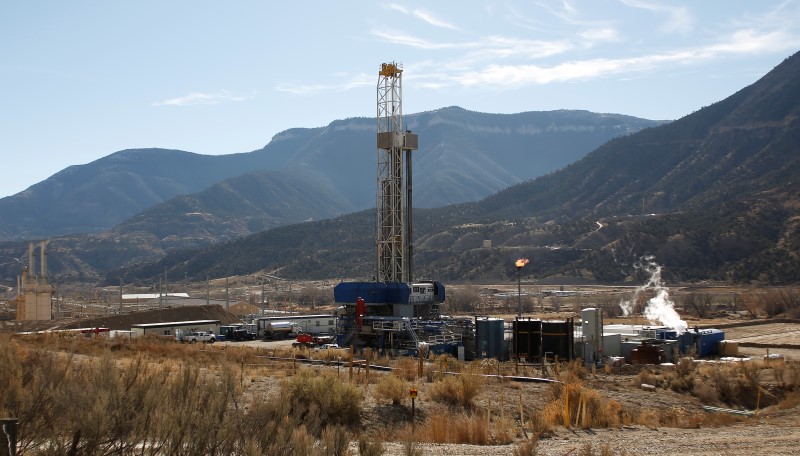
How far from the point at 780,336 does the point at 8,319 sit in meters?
55.6

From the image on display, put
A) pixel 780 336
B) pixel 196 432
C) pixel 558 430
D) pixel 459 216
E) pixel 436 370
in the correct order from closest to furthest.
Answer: pixel 196 432 → pixel 558 430 → pixel 436 370 → pixel 780 336 → pixel 459 216

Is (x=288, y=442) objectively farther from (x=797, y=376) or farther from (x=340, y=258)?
(x=340, y=258)

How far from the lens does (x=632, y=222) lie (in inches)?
4582

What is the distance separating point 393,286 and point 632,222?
81.7 metres

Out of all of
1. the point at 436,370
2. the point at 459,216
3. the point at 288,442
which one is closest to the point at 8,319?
the point at 436,370

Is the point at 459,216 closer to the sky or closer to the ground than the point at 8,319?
closer to the sky

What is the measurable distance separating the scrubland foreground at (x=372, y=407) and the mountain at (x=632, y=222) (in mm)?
64233

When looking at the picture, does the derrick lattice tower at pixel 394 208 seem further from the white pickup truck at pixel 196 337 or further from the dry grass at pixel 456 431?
the dry grass at pixel 456 431

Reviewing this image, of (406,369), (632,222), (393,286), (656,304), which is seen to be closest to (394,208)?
(393,286)

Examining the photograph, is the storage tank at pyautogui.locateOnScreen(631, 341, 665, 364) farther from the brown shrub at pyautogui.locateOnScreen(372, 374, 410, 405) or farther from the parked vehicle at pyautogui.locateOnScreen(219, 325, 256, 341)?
the parked vehicle at pyautogui.locateOnScreen(219, 325, 256, 341)

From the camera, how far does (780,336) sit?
49.0 m

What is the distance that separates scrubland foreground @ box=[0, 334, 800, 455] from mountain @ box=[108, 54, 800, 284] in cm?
6423

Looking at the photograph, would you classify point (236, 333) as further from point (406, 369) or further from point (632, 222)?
point (632, 222)

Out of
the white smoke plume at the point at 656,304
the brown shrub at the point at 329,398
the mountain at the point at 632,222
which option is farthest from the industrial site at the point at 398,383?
the mountain at the point at 632,222
